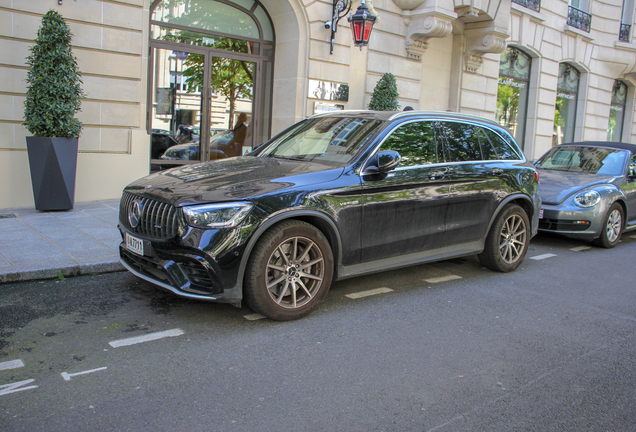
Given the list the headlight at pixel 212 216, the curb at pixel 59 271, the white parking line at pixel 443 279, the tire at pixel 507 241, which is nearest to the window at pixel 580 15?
the tire at pixel 507 241

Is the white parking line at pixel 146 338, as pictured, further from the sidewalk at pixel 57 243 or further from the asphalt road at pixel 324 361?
the sidewalk at pixel 57 243

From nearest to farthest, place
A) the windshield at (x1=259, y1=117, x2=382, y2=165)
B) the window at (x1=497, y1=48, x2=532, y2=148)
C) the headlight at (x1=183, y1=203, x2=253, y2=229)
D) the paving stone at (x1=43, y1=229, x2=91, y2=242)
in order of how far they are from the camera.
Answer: the headlight at (x1=183, y1=203, x2=253, y2=229)
the windshield at (x1=259, y1=117, x2=382, y2=165)
the paving stone at (x1=43, y1=229, x2=91, y2=242)
the window at (x1=497, y1=48, x2=532, y2=148)

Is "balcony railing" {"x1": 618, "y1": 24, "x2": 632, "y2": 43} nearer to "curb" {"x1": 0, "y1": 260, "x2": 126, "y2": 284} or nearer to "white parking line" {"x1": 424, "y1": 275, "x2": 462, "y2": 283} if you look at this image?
"white parking line" {"x1": 424, "y1": 275, "x2": 462, "y2": 283}

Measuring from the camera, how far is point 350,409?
10.4ft

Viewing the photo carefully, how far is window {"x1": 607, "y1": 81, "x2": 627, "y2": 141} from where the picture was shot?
2331 cm

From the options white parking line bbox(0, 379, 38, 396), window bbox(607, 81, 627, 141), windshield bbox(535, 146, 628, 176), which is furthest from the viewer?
window bbox(607, 81, 627, 141)

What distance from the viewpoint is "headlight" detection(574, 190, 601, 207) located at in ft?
26.7

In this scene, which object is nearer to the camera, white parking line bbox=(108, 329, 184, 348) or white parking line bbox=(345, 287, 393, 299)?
white parking line bbox=(108, 329, 184, 348)

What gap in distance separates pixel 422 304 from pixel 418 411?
2.05 metres

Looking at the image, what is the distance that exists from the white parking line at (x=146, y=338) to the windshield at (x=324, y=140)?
197 centimetres

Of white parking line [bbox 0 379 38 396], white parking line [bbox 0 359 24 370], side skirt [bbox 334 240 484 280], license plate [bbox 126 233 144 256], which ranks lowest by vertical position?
white parking line [bbox 0 379 38 396]

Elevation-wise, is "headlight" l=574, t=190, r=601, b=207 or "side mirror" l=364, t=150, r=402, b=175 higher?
"side mirror" l=364, t=150, r=402, b=175

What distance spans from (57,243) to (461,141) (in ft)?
15.4

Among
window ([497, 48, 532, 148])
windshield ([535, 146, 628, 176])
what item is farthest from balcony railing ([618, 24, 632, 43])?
windshield ([535, 146, 628, 176])
